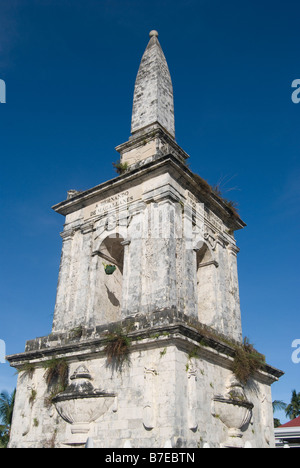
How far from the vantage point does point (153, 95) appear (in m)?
14.0

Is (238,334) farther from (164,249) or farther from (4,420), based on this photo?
(4,420)

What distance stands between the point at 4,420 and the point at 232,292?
812 inches

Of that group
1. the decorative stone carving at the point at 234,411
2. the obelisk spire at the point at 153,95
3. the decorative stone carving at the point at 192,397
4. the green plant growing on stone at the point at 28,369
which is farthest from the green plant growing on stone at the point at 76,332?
the obelisk spire at the point at 153,95

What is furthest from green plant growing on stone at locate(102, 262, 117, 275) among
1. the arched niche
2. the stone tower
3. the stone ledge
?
the arched niche

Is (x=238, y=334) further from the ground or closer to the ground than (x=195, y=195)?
closer to the ground

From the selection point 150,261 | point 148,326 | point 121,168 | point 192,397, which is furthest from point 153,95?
point 192,397

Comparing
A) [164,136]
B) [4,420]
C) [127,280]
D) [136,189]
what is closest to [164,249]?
[127,280]

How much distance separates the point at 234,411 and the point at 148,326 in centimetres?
281

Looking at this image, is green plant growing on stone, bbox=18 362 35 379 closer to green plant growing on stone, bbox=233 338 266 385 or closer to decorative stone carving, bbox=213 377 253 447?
decorative stone carving, bbox=213 377 253 447

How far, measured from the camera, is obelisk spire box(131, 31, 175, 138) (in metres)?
13.7

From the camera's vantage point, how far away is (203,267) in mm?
12297

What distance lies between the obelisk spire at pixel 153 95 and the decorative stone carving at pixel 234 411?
26.5ft

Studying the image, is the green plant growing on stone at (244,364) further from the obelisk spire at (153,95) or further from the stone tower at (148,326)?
the obelisk spire at (153,95)

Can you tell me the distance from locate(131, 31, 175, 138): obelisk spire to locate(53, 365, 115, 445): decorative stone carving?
7.99 meters
